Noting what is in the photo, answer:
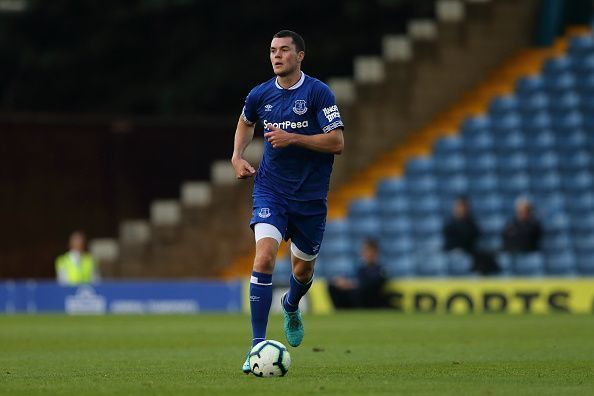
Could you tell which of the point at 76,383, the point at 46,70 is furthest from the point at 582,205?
the point at 76,383

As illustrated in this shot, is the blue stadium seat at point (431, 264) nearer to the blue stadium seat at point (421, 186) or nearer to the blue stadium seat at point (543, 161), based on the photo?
the blue stadium seat at point (421, 186)

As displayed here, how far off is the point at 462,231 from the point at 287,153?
13073 millimetres

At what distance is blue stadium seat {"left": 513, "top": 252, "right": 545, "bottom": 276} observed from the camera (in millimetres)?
23203

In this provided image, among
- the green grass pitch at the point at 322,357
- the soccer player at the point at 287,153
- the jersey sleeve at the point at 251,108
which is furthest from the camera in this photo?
the jersey sleeve at the point at 251,108

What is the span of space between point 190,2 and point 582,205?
32.3ft

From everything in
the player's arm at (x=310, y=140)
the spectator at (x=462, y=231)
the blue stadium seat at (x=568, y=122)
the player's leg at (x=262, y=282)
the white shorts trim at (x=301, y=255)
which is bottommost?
the player's leg at (x=262, y=282)

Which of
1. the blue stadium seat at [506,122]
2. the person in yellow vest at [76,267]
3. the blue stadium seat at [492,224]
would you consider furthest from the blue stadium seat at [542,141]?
the person in yellow vest at [76,267]

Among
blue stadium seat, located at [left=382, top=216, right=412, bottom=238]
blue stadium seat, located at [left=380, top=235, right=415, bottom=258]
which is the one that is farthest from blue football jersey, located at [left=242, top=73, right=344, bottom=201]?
blue stadium seat, located at [left=382, top=216, right=412, bottom=238]

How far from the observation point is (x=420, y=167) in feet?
85.3

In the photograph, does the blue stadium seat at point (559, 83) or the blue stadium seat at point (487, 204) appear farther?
the blue stadium seat at point (559, 83)

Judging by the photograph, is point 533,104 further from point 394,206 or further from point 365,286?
point 365,286

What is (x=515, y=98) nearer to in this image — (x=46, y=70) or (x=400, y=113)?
(x=400, y=113)

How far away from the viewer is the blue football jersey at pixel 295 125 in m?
9.95

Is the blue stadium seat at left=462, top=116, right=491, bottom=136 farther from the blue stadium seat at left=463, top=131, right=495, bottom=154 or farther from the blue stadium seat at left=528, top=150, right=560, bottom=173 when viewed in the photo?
the blue stadium seat at left=528, top=150, right=560, bottom=173
